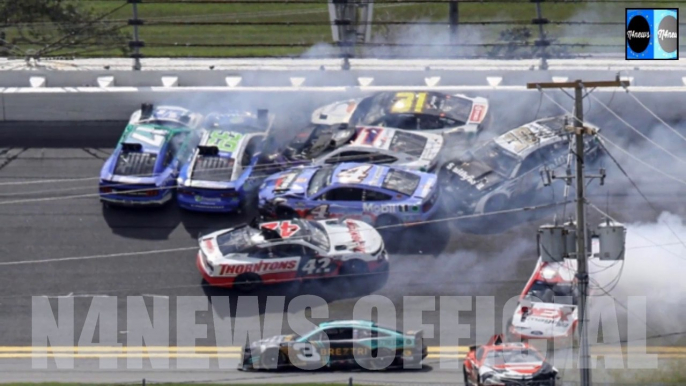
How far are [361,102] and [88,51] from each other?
867 cm

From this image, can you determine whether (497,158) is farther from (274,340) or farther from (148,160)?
(148,160)

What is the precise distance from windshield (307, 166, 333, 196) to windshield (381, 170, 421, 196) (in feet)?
3.85

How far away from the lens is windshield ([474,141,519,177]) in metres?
23.7

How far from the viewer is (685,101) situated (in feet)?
87.4

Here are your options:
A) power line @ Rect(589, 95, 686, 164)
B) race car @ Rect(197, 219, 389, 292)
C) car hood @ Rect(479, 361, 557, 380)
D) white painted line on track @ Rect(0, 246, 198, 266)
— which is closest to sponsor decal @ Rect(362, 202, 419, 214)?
race car @ Rect(197, 219, 389, 292)

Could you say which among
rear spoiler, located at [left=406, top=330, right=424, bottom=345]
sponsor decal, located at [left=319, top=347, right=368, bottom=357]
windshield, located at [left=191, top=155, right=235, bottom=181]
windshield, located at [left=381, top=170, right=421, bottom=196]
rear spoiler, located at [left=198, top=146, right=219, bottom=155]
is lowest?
sponsor decal, located at [left=319, top=347, right=368, bottom=357]

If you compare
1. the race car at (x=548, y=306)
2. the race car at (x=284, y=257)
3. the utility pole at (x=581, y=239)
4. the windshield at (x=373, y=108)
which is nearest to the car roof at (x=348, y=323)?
the race car at (x=284, y=257)

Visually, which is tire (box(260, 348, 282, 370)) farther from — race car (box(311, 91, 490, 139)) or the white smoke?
race car (box(311, 91, 490, 139))

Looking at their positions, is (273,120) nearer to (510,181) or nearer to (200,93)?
(200,93)

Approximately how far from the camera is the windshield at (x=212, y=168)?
23906 millimetres

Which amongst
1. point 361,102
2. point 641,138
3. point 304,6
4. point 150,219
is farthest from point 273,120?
point 304,6

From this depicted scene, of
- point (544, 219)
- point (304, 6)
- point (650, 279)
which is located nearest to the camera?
point (650, 279)

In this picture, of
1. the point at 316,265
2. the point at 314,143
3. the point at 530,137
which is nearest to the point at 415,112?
the point at 314,143

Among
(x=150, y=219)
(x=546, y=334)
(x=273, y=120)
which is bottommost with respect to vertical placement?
(x=546, y=334)
